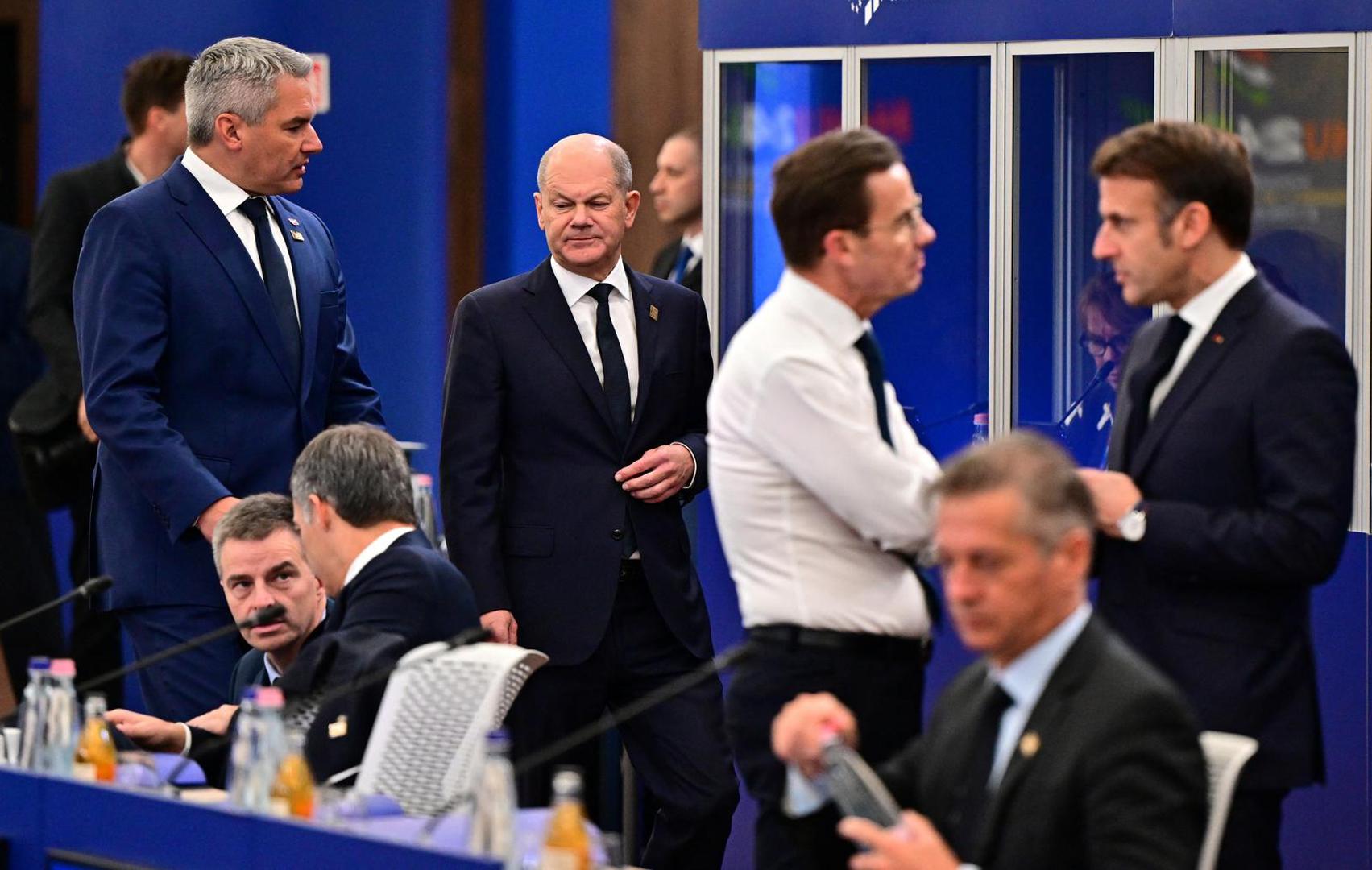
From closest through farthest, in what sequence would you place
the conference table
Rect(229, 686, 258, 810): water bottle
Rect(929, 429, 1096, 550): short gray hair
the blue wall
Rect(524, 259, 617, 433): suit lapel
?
Rect(929, 429, 1096, 550): short gray hair < the conference table < Rect(229, 686, 258, 810): water bottle < Rect(524, 259, 617, 433): suit lapel < the blue wall

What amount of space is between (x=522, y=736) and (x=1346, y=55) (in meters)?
2.07

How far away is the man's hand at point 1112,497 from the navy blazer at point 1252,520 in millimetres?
44

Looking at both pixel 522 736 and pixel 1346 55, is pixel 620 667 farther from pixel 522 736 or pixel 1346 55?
pixel 1346 55

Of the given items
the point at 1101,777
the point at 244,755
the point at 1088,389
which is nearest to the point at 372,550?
the point at 244,755

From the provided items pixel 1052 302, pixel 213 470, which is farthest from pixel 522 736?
pixel 1052 302

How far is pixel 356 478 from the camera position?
340 cm

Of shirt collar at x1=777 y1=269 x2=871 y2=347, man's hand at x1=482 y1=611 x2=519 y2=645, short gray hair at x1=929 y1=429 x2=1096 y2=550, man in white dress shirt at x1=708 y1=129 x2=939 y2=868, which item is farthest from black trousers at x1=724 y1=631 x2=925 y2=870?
man's hand at x1=482 y1=611 x2=519 y2=645

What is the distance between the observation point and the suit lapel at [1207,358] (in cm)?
291

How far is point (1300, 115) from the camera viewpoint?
14.1ft

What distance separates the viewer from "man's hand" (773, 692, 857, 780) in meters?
2.41

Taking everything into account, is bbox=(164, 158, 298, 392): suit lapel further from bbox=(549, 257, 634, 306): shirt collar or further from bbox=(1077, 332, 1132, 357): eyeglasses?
bbox=(1077, 332, 1132, 357): eyeglasses

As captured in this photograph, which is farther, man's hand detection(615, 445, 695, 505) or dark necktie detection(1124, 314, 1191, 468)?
man's hand detection(615, 445, 695, 505)

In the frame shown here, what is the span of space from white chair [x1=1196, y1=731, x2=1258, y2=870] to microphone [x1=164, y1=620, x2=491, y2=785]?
3.41ft

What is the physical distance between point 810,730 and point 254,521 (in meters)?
1.61
